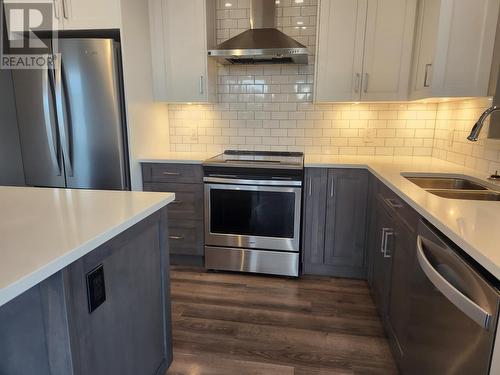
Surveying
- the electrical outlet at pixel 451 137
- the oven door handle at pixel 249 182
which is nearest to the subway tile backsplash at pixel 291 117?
the electrical outlet at pixel 451 137

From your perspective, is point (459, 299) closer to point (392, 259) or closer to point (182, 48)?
point (392, 259)

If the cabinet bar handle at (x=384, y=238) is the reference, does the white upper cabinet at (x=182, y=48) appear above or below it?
above

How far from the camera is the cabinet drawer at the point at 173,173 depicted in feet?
9.07

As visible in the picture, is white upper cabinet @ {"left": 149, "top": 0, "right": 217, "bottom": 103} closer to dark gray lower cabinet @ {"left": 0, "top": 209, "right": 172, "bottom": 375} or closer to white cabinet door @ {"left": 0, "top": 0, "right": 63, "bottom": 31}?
white cabinet door @ {"left": 0, "top": 0, "right": 63, "bottom": 31}

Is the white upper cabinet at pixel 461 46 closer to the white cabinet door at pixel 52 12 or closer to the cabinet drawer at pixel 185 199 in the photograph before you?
the cabinet drawer at pixel 185 199

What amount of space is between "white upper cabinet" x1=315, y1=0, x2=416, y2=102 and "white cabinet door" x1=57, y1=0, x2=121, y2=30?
1.53m

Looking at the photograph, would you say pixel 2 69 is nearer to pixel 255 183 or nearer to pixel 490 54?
pixel 255 183

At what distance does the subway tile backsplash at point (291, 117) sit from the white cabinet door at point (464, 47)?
2.52 feet

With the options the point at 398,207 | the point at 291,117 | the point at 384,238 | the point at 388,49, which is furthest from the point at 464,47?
the point at 291,117

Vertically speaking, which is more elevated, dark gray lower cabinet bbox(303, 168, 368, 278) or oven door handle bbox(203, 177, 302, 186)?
oven door handle bbox(203, 177, 302, 186)

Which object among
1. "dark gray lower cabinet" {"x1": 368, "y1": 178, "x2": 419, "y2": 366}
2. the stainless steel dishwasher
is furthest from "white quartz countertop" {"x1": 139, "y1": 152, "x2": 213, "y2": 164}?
the stainless steel dishwasher

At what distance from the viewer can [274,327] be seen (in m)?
2.10

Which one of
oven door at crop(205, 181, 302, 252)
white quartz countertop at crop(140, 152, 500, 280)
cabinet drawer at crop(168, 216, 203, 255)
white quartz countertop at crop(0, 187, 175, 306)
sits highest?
white quartz countertop at crop(140, 152, 500, 280)

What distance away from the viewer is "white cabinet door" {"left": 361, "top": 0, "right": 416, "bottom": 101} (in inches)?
97.9
